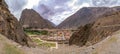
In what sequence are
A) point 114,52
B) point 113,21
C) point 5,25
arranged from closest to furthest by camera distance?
point 114,52 → point 5,25 → point 113,21

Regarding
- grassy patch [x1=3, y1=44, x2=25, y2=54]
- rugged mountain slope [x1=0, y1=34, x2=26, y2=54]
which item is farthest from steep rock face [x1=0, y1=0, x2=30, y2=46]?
grassy patch [x1=3, y1=44, x2=25, y2=54]

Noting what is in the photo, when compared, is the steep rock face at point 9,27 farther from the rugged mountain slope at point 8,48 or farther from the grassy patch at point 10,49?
the grassy patch at point 10,49

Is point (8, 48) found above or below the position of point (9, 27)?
below

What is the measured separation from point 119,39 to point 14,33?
29.4 metres

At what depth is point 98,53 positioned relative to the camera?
33719 millimetres

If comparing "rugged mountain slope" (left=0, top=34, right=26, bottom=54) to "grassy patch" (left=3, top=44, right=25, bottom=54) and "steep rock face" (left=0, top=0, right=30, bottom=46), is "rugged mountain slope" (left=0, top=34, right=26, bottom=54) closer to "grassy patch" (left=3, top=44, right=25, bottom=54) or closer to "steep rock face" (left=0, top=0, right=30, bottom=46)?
"grassy patch" (left=3, top=44, right=25, bottom=54)

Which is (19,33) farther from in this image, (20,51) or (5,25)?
(20,51)

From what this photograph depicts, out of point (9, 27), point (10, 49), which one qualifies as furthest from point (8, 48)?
point (9, 27)

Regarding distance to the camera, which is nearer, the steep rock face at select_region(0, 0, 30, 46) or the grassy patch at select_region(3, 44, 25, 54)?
the grassy patch at select_region(3, 44, 25, 54)

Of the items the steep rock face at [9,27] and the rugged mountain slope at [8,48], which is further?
the steep rock face at [9,27]

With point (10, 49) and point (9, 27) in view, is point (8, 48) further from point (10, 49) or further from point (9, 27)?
point (9, 27)

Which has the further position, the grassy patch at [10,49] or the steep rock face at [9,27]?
the steep rock face at [9,27]

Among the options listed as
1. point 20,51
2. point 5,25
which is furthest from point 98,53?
point 5,25

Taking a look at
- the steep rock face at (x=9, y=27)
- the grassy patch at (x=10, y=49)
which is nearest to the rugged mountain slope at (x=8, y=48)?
the grassy patch at (x=10, y=49)
